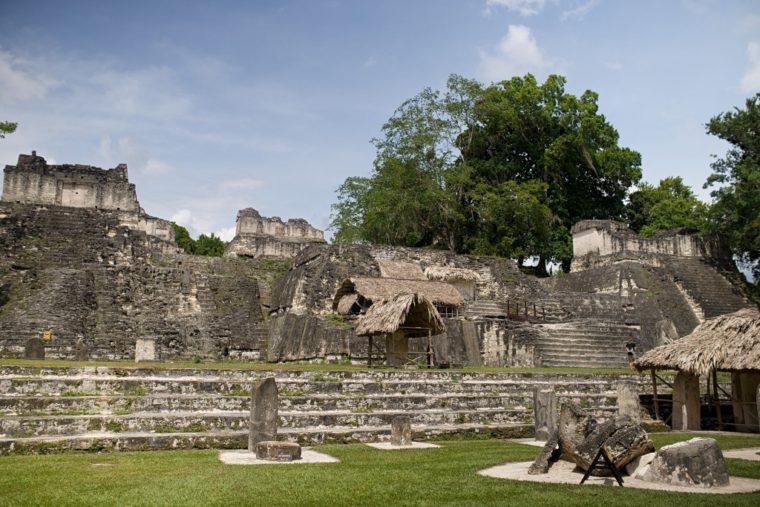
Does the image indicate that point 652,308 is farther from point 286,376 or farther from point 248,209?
point 248,209

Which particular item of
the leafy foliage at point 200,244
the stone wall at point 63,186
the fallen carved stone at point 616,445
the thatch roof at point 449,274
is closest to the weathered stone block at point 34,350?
the stone wall at point 63,186

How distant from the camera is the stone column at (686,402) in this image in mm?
12562

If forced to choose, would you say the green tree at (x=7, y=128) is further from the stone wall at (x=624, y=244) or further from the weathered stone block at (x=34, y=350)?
the stone wall at (x=624, y=244)

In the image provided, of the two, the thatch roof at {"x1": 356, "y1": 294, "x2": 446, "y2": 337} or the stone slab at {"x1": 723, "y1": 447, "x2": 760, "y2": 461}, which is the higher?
the thatch roof at {"x1": 356, "y1": 294, "x2": 446, "y2": 337}

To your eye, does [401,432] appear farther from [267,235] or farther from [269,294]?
[267,235]

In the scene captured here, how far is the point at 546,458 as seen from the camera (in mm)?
7156

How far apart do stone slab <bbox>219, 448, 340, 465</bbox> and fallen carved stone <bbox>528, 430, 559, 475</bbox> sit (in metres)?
2.19

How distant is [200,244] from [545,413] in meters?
41.6

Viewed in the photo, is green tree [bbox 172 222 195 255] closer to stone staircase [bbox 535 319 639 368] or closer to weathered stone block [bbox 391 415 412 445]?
stone staircase [bbox 535 319 639 368]

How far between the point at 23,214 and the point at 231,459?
18182 millimetres

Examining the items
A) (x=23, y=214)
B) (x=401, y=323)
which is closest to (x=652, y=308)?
(x=401, y=323)

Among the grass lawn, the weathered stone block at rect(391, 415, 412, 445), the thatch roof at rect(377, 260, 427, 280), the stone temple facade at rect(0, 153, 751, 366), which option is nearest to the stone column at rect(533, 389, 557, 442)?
the weathered stone block at rect(391, 415, 412, 445)

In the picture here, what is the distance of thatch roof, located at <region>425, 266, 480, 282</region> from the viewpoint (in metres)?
23.5

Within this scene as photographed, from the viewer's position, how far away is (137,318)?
20.1 m
